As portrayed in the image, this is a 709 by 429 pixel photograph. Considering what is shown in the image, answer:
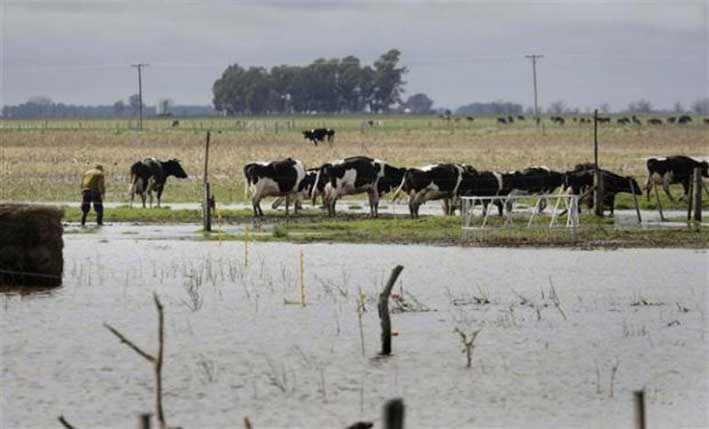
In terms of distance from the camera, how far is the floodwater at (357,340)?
1574 centimetres

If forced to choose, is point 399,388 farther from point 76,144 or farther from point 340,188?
point 76,144

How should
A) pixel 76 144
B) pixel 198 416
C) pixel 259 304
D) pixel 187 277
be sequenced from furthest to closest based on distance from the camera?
1. pixel 76 144
2. pixel 187 277
3. pixel 259 304
4. pixel 198 416

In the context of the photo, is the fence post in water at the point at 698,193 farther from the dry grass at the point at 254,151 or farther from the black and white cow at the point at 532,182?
the dry grass at the point at 254,151

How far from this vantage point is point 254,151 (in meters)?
75.1

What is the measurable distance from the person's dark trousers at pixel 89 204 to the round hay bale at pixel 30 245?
1001cm

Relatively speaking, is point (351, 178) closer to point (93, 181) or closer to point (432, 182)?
point (432, 182)

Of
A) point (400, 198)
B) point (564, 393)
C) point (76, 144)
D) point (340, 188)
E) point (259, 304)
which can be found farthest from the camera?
point (76, 144)

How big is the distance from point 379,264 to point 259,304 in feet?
16.8

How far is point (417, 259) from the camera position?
95.6 feet

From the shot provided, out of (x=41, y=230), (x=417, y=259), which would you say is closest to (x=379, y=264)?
(x=417, y=259)

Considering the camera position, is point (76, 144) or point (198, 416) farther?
point (76, 144)

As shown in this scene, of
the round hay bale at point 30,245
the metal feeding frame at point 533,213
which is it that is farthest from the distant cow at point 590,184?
the round hay bale at point 30,245

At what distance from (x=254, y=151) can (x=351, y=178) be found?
3664 centimetres

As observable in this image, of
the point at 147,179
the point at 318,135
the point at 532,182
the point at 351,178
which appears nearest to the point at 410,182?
the point at 351,178
